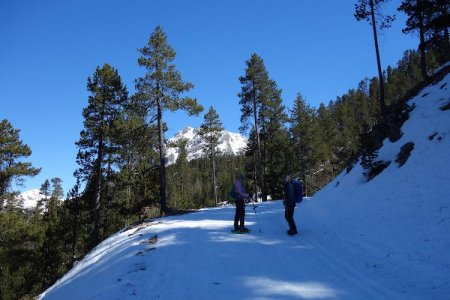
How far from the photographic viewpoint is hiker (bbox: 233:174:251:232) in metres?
13.4

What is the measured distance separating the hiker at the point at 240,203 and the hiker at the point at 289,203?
1.53 m

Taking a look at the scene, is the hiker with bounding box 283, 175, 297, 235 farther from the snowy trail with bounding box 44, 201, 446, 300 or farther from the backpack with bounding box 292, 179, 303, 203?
the snowy trail with bounding box 44, 201, 446, 300

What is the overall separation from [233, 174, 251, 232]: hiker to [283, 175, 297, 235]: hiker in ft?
5.02

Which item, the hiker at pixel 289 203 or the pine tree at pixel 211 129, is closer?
the hiker at pixel 289 203

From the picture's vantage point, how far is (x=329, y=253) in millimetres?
9906

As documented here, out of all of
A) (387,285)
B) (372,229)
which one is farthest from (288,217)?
(387,285)

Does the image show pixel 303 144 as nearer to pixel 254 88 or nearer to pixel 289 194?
pixel 254 88

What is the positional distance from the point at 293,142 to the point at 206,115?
13902 mm

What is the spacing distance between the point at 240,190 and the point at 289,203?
2.00m

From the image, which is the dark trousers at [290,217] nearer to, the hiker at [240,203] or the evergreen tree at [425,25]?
A: the hiker at [240,203]

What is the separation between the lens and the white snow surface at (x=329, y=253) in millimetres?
7367

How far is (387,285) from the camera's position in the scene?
7152 mm

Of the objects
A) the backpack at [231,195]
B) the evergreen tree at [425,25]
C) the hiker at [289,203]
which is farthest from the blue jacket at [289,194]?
the evergreen tree at [425,25]

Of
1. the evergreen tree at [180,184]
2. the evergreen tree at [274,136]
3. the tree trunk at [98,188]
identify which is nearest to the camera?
the tree trunk at [98,188]
